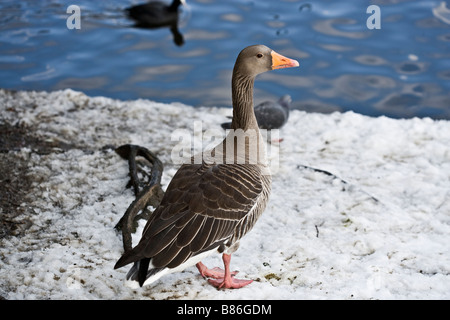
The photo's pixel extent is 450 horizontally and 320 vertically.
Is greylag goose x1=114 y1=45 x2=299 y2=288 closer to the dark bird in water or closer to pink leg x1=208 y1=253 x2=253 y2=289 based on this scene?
pink leg x1=208 y1=253 x2=253 y2=289

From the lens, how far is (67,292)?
4027mm

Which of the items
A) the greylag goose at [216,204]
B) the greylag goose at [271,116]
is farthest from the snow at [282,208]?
the greylag goose at [216,204]

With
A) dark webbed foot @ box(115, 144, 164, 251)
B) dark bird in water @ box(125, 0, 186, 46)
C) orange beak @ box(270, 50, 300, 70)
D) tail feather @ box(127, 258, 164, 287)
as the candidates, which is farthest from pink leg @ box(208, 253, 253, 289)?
dark bird in water @ box(125, 0, 186, 46)

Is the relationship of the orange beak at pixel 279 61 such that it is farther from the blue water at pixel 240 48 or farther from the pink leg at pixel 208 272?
the blue water at pixel 240 48

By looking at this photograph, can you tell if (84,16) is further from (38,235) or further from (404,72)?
(38,235)

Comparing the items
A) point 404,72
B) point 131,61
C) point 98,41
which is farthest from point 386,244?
point 98,41

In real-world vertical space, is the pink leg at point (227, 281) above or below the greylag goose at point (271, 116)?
below

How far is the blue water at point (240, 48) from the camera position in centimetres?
944

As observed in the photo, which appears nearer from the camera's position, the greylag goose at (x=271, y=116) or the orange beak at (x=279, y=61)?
the orange beak at (x=279, y=61)

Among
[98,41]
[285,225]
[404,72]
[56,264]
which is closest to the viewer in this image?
[56,264]

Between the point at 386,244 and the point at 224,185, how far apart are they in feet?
5.77

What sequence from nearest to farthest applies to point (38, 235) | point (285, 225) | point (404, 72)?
point (38, 235) < point (285, 225) < point (404, 72)

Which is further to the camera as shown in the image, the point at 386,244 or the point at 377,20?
the point at 377,20

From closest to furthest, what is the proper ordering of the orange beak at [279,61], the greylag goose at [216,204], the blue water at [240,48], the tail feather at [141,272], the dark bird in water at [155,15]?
the tail feather at [141,272] → the greylag goose at [216,204] → the orange beak at [279,61] → the blue water at [240,48] → the dark bird in water at [155,15]
